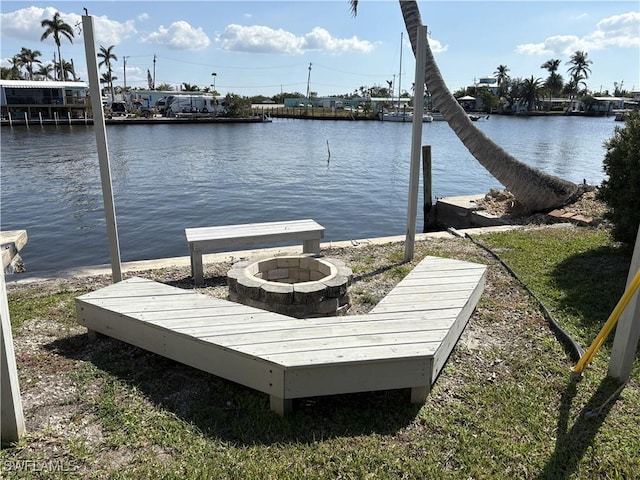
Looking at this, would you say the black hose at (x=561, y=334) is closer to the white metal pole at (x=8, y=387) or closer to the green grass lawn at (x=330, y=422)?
the green grass lawn at (x=330, y=422)

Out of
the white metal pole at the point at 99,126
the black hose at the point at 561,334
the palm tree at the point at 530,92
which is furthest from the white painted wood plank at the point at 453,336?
the palm tree at the point at 530,92

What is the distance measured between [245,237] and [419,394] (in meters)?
3.40

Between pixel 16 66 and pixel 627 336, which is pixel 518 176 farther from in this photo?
pixel 16 66

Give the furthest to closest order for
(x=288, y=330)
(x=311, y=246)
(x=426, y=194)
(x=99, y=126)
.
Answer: (x=426, y=194)
(x=311, y=246)
(x=99, y=126)
(x=288, y=330)

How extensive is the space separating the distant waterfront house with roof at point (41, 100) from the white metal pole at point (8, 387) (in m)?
57.5

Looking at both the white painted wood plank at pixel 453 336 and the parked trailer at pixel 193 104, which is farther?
the parked trailer at pixel 193 104

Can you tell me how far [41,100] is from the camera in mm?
53906

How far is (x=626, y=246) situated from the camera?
6371mm

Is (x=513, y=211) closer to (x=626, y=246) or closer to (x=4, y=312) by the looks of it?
(x=626, y=246)

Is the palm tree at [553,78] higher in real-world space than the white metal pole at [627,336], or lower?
higher

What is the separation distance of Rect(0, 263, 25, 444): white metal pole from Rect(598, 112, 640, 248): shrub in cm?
656

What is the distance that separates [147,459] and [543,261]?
5592 millimetres

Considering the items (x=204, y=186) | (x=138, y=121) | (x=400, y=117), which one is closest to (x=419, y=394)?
(x=204, y=186)

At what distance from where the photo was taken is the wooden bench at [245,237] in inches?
231
